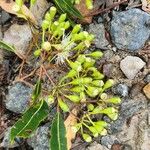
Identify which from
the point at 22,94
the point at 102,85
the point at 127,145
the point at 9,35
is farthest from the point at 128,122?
the point at 9,35

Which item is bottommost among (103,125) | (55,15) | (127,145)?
(127,145)

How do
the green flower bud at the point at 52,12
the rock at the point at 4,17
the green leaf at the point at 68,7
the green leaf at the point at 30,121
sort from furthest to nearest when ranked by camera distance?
the rock at the point at 4,17, the green leaf at the point at 68,7, the green flower bud at the point at 52,12, the green leaf at the point at 30,121

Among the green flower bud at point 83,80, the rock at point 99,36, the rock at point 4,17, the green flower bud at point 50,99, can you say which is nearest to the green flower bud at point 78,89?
the green flower bud at point 83,80

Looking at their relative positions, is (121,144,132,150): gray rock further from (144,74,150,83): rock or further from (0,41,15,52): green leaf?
(0,41,15,52): green leaf

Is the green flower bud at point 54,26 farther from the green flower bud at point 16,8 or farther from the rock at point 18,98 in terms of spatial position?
the rock at point 18,98

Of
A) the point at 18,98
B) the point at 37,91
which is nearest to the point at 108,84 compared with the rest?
the point at 37,91

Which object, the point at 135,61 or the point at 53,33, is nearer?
the point at 53,33

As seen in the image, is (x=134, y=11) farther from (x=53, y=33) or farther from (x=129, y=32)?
(x=53, y=33)

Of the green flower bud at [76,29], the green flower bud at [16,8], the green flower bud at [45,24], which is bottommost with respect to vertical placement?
the green flower bud at [76,29]
